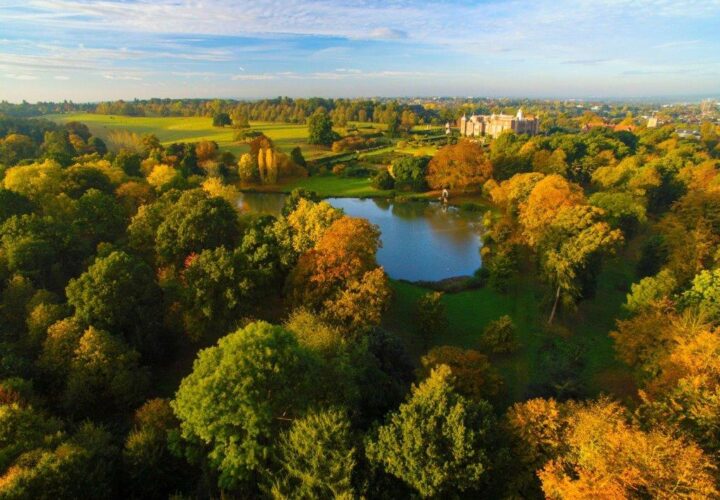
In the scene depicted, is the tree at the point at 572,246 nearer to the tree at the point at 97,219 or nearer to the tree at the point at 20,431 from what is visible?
the tree at the point at 20,431

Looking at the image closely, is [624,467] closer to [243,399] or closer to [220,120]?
[243,399]

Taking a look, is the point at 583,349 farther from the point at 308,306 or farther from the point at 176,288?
the point at 176,288

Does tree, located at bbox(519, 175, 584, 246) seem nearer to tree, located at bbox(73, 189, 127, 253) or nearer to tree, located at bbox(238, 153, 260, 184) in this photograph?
tree, located at bbox(73, 189, 127, 253)

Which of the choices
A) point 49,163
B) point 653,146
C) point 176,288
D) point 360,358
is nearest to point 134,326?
point 176,288

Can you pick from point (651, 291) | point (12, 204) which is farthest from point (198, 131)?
point (651, 291)

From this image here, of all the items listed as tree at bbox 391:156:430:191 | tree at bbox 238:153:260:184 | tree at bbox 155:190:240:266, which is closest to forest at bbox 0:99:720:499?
tree at bbox 155:190:240:266

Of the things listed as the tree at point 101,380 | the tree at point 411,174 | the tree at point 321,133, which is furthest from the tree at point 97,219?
the tree at point 321,133
